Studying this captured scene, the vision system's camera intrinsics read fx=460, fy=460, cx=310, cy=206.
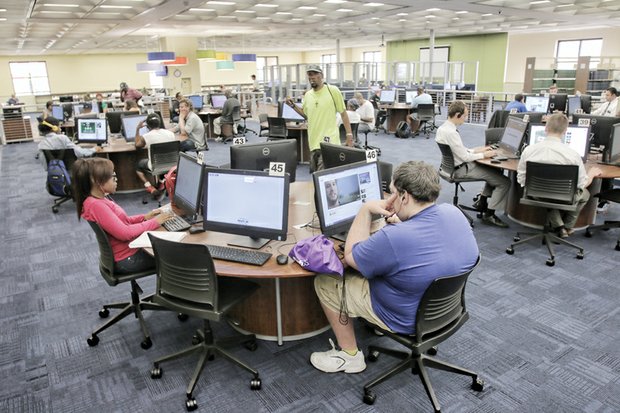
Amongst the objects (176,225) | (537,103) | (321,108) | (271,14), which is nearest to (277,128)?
(321,108)

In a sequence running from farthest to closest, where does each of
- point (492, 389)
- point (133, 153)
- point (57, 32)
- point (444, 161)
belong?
point (57, 32), point (133, 153), point (444, 161), point (492, 389)

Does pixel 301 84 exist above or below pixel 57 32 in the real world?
below

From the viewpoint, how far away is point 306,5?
10570 millimetres

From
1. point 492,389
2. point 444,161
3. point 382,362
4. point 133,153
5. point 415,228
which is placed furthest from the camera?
point 133,153

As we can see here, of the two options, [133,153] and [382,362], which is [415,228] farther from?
[133,153]

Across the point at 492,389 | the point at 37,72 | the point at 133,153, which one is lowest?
the point at 492,389

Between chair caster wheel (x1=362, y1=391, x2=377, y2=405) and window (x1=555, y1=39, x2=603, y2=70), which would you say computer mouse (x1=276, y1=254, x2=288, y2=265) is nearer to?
chair caster wheel (x1=362, y1=391, x2=377, y2=405)

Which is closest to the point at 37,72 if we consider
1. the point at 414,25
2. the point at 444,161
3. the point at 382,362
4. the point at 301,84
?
the point at 301,84

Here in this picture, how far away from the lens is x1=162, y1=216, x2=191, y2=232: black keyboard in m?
2.92

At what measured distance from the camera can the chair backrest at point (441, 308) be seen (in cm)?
205

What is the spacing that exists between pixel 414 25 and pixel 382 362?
15153 mm

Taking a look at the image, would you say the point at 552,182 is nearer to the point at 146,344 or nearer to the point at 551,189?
the point at 551,189

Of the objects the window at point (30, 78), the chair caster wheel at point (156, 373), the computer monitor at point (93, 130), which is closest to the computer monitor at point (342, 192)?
the chair caster wheel at point (156, 373)

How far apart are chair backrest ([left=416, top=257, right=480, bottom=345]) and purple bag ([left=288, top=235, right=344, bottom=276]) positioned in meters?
0.45
